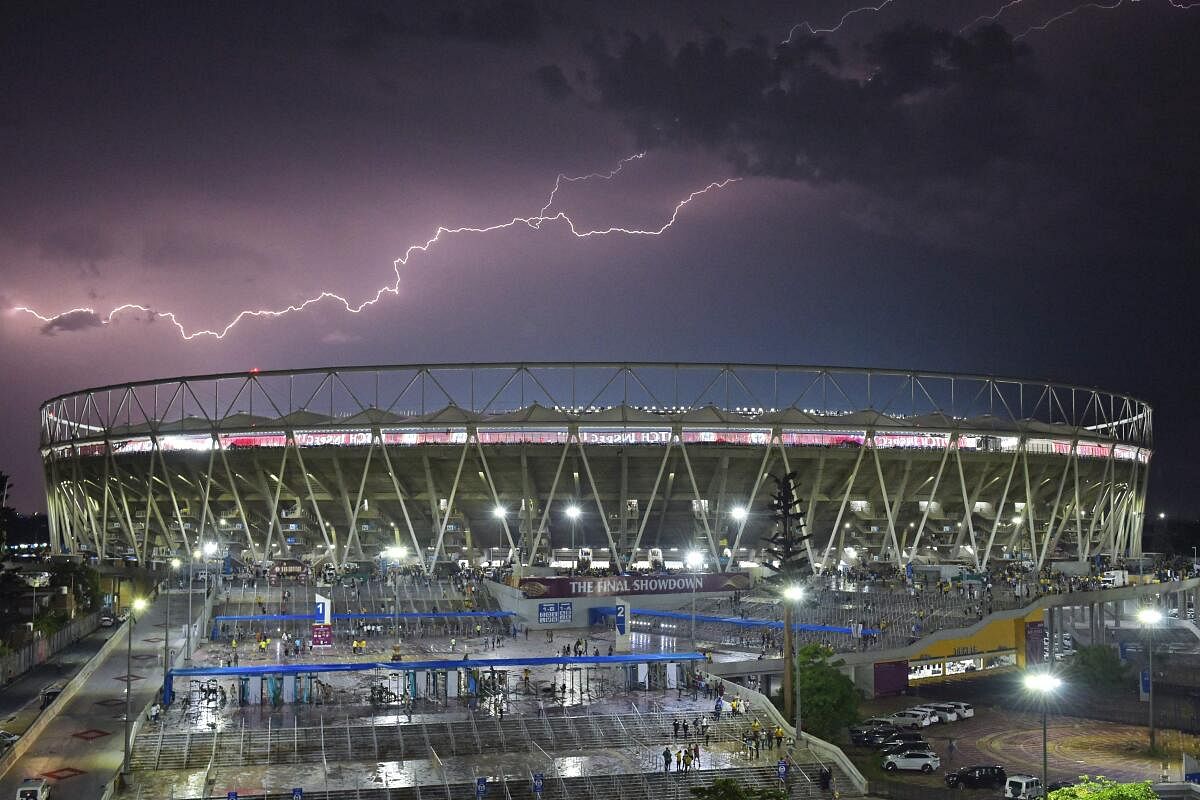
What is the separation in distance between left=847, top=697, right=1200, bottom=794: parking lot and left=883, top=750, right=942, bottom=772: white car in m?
0.27

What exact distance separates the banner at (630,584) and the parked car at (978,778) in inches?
983

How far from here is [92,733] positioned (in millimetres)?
38031

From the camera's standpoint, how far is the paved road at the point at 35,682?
1690 inches

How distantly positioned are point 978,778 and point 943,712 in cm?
1073

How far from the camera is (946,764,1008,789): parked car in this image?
35094mm

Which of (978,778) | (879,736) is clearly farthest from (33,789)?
(879,736)

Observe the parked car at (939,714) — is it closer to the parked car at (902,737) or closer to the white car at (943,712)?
the white car at (943,712)

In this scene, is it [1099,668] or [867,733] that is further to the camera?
[1099,668]

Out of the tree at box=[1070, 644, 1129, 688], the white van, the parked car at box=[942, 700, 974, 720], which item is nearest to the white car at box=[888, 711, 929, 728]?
the parked car at box=[942, 700, 974, 720]

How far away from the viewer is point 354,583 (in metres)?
68.2

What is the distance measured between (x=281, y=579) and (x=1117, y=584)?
177ft

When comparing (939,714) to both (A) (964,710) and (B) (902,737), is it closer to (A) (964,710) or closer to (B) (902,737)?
(A) (964,710)

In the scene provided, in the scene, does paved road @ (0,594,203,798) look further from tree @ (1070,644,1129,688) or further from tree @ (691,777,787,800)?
tree @ (1070,644,1129,688)

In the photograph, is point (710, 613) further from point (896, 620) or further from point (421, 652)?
point (421, 652)
